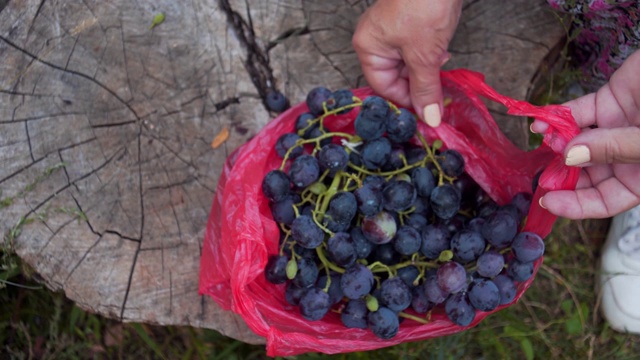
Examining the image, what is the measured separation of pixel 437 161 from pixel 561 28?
480mm

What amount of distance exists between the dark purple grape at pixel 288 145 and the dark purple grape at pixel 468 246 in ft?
1.22

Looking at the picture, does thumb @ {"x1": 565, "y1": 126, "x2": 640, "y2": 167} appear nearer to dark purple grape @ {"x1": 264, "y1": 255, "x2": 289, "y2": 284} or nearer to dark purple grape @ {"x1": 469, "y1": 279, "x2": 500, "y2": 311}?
dark purple grape @ {"x1": 469, "y1": 279, "x2": 500, "y2": 311}

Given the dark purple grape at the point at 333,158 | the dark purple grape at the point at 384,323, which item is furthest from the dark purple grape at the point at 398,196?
the dark purple grape at the point at 384,323

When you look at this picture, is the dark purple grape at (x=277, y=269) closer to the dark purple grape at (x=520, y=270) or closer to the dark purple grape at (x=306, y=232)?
the dark purple grape at (x=306, y=232)

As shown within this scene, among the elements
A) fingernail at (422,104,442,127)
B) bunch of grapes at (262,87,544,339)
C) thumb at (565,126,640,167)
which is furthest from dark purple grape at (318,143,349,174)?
thumb at (565,126,640,167)

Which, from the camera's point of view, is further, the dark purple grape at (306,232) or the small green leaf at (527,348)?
the small green leaf at (527,348)

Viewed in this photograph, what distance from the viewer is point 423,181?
4.12 ft

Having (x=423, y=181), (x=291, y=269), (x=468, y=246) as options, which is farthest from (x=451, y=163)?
(x=291, y=269)

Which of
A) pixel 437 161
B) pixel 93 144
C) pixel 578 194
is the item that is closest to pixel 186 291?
pixel 93 144

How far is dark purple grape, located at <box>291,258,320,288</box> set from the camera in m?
1.22

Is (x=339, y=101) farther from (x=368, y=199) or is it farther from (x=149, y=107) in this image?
(x=149, y=107)

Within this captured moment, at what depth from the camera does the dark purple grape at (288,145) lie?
1283 mm

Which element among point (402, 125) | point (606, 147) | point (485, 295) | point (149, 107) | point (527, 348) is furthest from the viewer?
point (527, 348)

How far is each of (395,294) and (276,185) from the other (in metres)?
0.32
